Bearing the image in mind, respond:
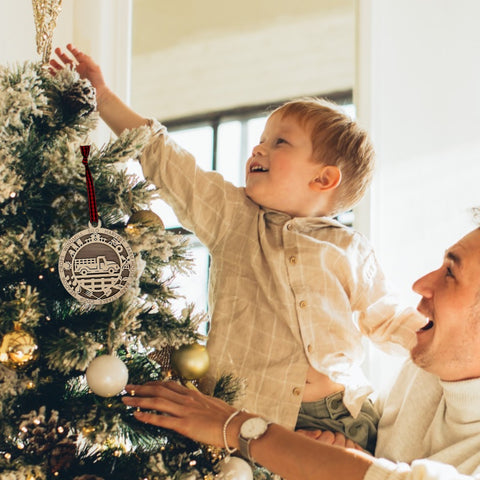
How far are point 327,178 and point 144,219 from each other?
0.52 m

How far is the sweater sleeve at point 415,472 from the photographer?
1004 mm

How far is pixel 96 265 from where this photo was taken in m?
0.97

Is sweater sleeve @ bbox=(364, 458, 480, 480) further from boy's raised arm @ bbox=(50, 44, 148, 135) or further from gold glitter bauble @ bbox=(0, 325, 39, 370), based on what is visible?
boy's raised arm @ bbox=(50, 44, 148, 135)

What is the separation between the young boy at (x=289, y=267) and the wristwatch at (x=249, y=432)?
6.4 inches

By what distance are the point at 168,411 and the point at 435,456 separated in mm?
531

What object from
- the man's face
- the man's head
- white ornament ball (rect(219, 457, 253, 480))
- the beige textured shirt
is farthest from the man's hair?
white ornament ball (rect(219, 457, 253, 480))

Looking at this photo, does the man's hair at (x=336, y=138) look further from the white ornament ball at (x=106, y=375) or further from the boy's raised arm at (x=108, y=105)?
the white ornament ball at (x=106, y=375)

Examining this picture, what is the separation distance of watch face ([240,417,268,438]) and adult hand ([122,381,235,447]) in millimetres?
35

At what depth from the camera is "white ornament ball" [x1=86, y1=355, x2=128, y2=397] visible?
3.05 feet

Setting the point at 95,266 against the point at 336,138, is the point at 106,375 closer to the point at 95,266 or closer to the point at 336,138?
the point at 95,266

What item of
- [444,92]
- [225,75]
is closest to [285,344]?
[444,92]

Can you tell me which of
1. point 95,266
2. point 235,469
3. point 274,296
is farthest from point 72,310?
point 274,296

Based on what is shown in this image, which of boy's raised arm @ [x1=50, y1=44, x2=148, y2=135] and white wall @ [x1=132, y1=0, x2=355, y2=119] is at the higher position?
white wall @ [x1=132, y1=0, x2=355, y2=119]

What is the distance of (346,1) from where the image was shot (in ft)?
7.64
